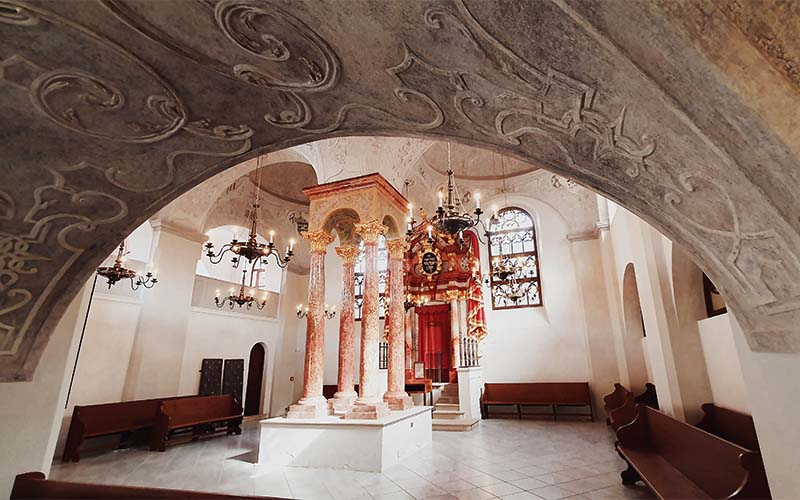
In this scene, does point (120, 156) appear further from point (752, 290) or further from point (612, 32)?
point (752, 290)

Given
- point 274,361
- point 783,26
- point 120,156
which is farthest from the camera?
point 274,361

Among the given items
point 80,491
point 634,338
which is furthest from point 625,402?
point 80,491

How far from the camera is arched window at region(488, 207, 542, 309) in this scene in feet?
38.9

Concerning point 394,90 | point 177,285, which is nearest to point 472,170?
point 177,285

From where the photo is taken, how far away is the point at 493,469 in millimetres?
5445

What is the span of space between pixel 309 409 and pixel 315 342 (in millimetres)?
1095

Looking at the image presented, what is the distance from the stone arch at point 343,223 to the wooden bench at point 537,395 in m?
6.31

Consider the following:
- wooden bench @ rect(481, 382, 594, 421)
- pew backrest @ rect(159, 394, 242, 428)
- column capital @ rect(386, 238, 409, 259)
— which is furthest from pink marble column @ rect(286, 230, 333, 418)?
wooden bench @ rect(481, 382, 594, 421)

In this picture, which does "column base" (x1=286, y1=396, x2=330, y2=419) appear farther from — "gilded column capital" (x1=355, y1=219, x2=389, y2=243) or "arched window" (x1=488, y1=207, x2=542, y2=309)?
"arched window" (x1=488, y1=207, x2=542, y2=309)

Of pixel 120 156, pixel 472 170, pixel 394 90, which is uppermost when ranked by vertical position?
pixel 472 170

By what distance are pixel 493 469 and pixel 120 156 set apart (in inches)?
228

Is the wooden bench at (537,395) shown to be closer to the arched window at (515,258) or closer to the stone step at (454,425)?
the stone step at (454,425)

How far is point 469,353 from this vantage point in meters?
11.2

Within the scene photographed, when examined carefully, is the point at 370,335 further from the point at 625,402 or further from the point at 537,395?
the point at 537,395
